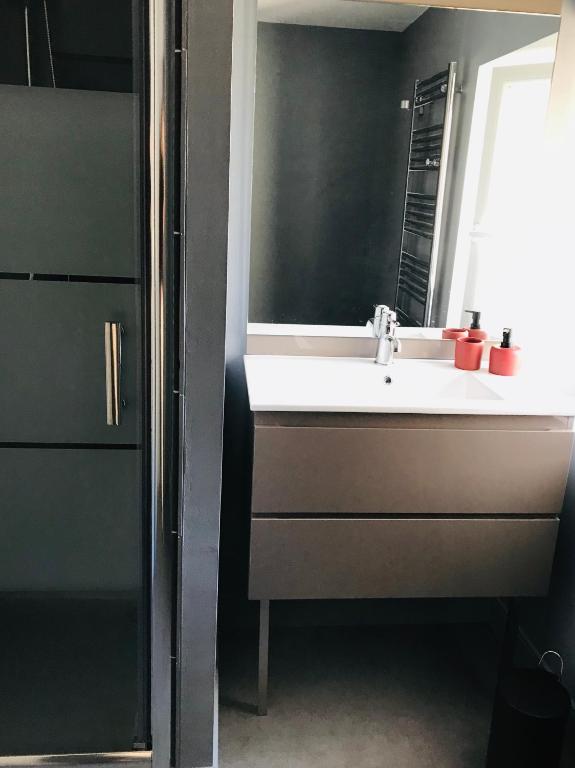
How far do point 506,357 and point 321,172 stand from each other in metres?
0.73

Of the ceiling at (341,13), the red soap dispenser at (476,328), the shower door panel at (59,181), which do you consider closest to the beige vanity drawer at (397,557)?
the red soap dispenser at (476,328)

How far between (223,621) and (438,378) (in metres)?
1.01

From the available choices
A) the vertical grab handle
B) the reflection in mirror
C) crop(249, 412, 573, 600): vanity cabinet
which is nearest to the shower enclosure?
the vertical grab handle

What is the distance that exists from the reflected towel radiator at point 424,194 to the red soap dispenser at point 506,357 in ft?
0.74

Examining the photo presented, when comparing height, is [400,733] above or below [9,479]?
below

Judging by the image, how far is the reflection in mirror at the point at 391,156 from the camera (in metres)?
1.98

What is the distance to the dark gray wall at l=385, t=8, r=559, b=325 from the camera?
199 cm

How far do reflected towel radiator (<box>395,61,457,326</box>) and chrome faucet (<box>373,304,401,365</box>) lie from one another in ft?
0.24

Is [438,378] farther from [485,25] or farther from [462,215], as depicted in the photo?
[485,25]

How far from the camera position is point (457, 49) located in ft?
6.66

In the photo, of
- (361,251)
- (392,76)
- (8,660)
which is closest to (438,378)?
(361,251)

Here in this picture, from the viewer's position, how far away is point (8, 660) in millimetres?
1795

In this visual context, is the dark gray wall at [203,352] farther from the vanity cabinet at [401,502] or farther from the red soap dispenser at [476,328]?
the red soap dispenser at [476,328]

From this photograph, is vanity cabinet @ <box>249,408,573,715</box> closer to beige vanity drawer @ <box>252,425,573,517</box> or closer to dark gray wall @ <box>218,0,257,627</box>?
beige vanity drawer @ <box>252,425,573,517</box>
